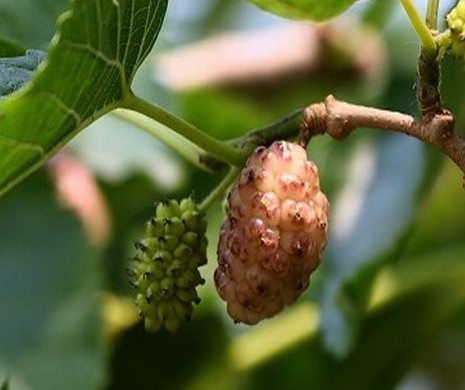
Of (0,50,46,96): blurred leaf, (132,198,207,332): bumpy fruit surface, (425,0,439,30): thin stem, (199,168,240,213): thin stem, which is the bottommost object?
(132,198,207,332): bumpy fruit surface

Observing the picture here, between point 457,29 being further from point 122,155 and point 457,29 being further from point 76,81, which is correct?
point 122,155

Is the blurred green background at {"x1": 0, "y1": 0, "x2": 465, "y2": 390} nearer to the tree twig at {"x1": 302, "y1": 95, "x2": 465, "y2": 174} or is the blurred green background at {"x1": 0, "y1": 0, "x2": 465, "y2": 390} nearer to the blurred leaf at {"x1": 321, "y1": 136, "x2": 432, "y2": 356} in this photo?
the blurred leaf at {"x1": 321, "y1": 136, "x2": 432, "y2": 356}

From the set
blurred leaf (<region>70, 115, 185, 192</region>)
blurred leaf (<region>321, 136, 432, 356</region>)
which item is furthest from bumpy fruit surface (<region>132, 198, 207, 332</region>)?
blurred leaf (<region>70, 115, 185, 192</region>)

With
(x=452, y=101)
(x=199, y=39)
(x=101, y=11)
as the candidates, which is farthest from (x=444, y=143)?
(x=199, y=39)

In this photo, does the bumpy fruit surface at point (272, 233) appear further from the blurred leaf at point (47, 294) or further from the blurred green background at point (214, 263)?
the blurred leaf at point (47, 294)

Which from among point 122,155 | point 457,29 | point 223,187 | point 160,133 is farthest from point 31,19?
point 457,29

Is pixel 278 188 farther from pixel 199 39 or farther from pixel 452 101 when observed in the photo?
pixel 199 39

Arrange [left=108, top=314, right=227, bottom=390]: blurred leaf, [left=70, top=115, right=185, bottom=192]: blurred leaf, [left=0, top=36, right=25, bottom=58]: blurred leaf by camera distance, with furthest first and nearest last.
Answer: [left=70, top=115, right=185, bottom=192]: blurred leaf
[left=108, top=314, right=227, bottom=390]: blurred leaf
[left=0, top=36, right=25, bottom=58]: blurred leaf

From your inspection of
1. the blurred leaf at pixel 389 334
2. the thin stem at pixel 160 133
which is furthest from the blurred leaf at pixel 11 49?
the blurred leaf at pixel 389 334

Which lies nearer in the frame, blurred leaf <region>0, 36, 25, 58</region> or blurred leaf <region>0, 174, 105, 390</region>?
blurred leaf <region>0, 36, 25, 58</region>
